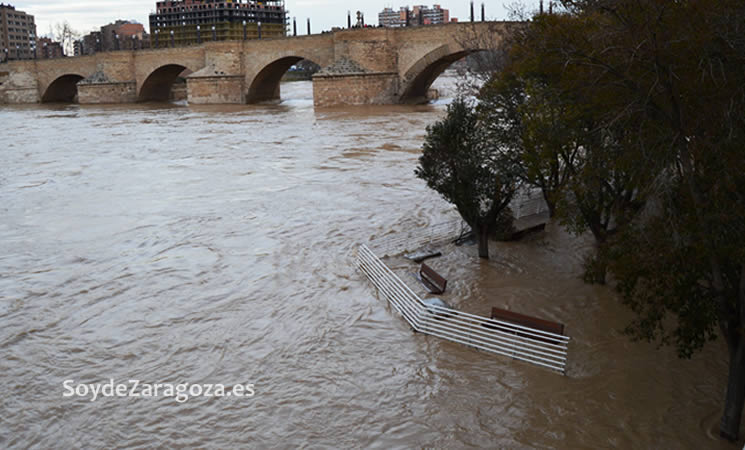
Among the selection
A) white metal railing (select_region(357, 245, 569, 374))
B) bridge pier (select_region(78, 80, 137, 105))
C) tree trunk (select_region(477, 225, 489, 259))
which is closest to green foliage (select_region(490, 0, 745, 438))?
white metal railing (select_region(357, 245, 569, 374))

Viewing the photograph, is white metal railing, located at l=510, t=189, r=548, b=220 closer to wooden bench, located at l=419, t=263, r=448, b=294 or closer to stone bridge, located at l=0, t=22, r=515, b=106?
wooden bench, located at l=419, t=263, r=448, b=294

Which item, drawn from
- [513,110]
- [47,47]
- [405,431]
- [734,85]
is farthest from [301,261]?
[47,47]

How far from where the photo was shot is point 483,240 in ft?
38.7

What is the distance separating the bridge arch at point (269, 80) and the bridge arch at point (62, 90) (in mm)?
17975

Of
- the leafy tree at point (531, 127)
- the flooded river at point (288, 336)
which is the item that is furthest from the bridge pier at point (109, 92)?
the leafy tree at point (531, 127)

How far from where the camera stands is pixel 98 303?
32.7 ft

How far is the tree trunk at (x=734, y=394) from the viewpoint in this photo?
240 inches

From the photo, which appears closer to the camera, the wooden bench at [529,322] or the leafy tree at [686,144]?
the leafy tree at [686,144]

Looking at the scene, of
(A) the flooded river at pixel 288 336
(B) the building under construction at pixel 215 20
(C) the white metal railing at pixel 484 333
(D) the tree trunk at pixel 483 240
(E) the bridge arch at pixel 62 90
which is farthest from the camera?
(B) the building under construction at pixel 215 20

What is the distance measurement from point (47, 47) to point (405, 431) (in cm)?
13658

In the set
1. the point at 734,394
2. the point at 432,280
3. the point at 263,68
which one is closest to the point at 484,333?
the point at 432,280

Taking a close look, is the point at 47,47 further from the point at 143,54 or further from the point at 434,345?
the point at 434,345

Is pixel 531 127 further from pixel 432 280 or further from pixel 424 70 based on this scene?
pixel 424 70

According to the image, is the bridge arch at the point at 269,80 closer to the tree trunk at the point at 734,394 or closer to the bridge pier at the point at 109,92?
the bridge pier at the point at 109,92
